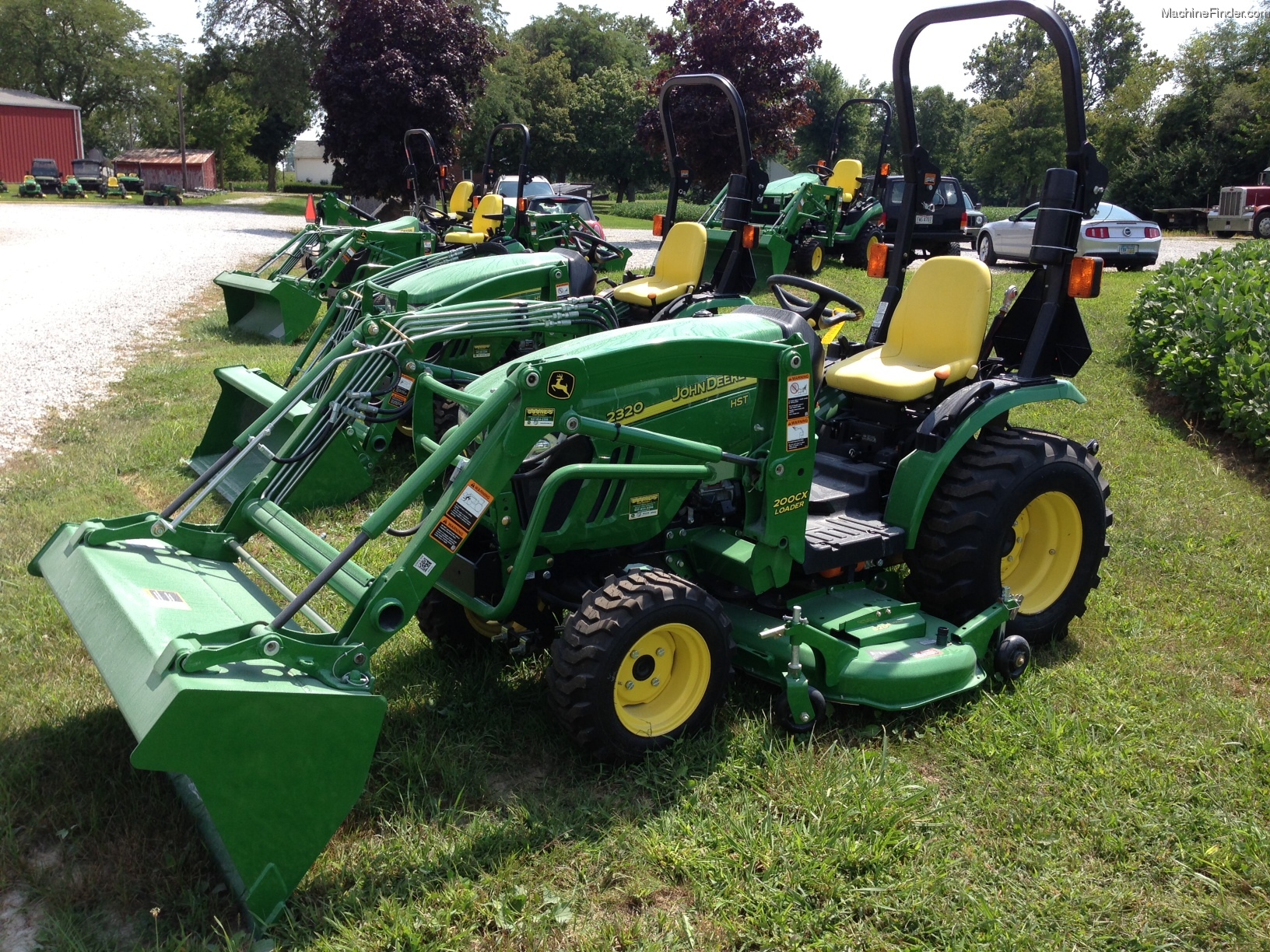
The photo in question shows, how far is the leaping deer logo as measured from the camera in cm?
343

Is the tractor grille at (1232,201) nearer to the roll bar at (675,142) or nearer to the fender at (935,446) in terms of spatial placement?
the roll bar at (675,142)

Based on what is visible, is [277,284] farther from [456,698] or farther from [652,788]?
[652,788]

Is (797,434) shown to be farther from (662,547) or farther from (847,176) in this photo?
(847,176)

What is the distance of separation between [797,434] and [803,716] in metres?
1.04

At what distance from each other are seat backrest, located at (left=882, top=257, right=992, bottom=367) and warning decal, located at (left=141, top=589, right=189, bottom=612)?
317 cm

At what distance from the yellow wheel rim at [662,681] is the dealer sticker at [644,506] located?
467 mm

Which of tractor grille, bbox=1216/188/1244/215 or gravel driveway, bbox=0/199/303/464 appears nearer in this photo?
gravel driveway, bbox=0/199/303/464

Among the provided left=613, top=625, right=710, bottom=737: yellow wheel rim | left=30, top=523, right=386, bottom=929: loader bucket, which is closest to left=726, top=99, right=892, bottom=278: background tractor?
left=613, top=625, right=710, bottom=737: yellow wheel rim

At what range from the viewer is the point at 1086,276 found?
14.3 feet

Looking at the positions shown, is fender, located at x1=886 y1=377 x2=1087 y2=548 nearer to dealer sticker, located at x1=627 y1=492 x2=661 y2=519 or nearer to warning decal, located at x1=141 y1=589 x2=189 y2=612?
dealer sticker, located at x1=627 y1=492 x2=661 y2=519

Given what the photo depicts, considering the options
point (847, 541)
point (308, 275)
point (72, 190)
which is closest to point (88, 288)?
→ point (308, 275)

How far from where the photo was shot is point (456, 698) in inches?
158

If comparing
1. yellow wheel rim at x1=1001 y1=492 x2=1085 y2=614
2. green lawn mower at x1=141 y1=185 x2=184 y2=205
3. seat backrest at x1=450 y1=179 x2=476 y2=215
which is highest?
green lawn mower at x1=141 y1=185 x2=184 y2=205

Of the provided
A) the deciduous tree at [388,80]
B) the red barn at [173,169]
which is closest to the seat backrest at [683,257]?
the deciduous tree at [388,80]
